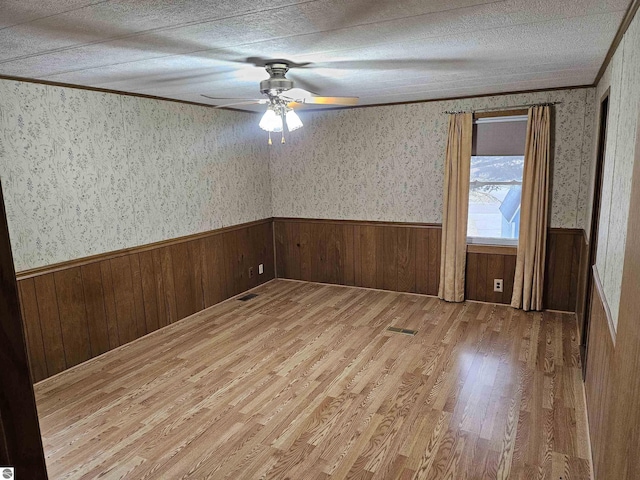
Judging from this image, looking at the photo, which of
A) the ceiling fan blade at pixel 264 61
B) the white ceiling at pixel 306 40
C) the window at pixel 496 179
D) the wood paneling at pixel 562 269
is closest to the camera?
the white ceiling at pixel 306 40

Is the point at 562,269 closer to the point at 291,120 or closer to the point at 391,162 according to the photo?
the point at 391,162

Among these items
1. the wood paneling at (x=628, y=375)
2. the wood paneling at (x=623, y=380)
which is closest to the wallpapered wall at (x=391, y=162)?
the wood paneling at (x=623, y=380)

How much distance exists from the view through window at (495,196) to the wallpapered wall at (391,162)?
0.35 m

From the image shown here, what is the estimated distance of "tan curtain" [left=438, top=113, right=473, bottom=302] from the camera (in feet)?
15.4

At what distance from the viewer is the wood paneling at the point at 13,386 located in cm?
65

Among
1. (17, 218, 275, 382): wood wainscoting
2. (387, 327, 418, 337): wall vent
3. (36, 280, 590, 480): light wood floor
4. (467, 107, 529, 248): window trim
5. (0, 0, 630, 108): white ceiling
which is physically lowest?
(36, 280, 590, 480): light wood floor

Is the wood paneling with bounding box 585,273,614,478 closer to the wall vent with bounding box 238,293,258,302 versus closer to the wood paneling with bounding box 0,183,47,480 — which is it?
the wood paneling with bounding box 0,183,47,480

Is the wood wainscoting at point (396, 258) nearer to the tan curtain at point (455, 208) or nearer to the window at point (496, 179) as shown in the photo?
the tan curtain at point (455, 208)

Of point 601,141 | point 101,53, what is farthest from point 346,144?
point 101,53

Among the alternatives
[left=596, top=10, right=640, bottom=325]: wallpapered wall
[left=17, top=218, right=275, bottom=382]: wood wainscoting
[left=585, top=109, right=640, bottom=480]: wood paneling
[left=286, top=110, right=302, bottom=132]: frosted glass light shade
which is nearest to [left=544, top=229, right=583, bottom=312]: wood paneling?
[left=596, top=10, right=640, bottom=325]: wallpapered wall

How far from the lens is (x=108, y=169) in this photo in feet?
12.6

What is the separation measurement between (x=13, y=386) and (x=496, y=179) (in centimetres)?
478

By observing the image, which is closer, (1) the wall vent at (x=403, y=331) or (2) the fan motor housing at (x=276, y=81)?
(2) the fan motor housing at (x=276, y=81)

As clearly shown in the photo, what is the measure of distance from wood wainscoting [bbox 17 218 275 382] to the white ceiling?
1.54 meters
